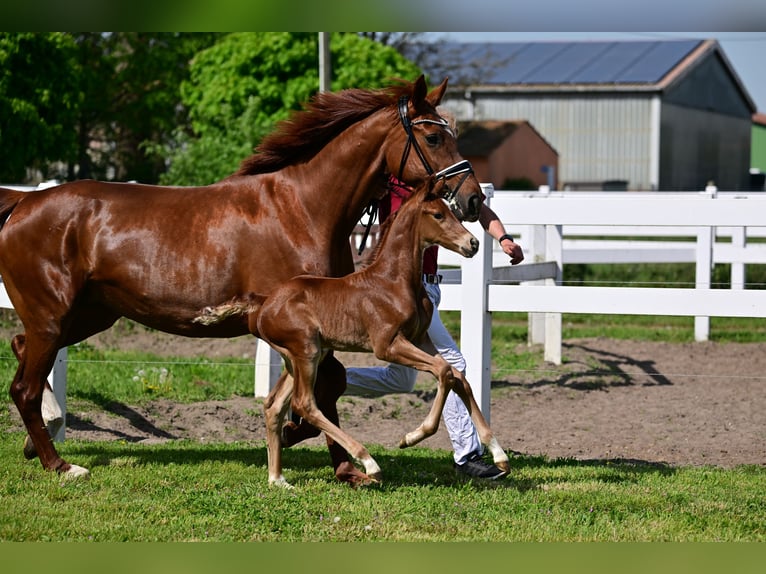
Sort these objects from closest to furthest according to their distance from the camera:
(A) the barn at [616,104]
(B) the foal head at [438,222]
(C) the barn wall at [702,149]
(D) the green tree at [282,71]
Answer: (B) the foal head at [438,222]
(D) the green tree at [282,71]
(A) the barn at [616,104]
(C) the barn wall at [702,149]

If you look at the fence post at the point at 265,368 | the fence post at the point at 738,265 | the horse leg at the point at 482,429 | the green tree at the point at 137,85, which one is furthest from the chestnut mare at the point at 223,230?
the green tree at the point at 137,85

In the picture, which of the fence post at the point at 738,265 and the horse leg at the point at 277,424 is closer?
the horse leg at the point at 277,424

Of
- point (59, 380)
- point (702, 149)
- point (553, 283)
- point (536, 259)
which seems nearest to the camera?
point (59, 380)

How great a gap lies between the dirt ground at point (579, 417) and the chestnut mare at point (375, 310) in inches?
83.3

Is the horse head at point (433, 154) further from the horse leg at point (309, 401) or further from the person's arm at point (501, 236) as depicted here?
the horse leg at point (309, 401)

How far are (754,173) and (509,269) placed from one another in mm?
59685

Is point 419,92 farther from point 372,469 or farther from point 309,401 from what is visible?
point 372,469

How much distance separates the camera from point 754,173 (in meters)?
64.6

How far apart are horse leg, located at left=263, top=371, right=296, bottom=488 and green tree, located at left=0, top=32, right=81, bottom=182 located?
17.1m

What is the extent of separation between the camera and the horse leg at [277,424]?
597cm

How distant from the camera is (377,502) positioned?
18.2 ft

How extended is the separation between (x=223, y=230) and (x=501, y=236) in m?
1.57

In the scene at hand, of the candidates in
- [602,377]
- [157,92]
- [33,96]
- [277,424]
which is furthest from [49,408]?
[157,92]

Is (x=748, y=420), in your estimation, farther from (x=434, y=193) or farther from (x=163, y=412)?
(x=163, y=412)
